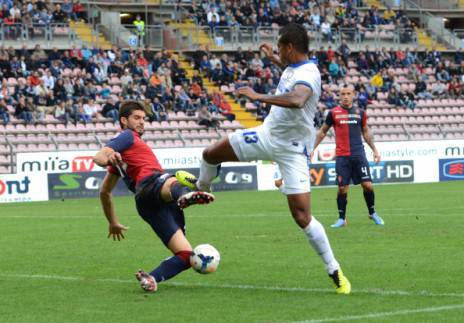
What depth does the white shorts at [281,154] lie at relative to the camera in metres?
10.2

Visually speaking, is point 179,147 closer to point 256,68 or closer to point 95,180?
point 95,180

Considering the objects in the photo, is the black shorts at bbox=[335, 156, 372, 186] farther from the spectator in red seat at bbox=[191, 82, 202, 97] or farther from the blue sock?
the spectator in red seat at bbox=[191, 82, 202, 97]

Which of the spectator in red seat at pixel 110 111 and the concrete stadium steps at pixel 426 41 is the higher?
the concrete stadium steps at pixel 426 41

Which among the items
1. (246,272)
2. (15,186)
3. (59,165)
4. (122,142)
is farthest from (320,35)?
(122,142)

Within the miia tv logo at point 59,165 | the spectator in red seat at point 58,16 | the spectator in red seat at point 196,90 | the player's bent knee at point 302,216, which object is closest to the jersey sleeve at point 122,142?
the player's bent knee at point 302,216

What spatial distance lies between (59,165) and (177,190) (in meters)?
23.0

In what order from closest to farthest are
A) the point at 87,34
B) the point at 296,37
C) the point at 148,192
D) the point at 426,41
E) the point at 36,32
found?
the point at 296,37 → the point at 148,192 → the point at 36,32 → the point at 87,34 → the point at 426,41

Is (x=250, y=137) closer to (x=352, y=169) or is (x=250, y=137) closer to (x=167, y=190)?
(x=167, y=190)

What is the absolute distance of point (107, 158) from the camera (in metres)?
9.94

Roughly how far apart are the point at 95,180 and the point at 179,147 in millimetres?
3591

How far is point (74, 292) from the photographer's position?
1072 centimetres

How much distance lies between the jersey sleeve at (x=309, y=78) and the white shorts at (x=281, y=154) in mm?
585

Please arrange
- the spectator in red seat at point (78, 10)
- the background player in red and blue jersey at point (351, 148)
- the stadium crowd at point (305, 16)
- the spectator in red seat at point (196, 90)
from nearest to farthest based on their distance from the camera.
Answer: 1. the background player in red and blue jersey at point (351, 148)
2. the spectator in red seat at point (196, 90)
3. the spectator in red seat at point (78, 10)
4. the stadium crowd at point (305, 16)

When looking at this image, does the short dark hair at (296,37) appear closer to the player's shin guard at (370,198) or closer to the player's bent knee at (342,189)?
the player's bent knee at (342,189)
